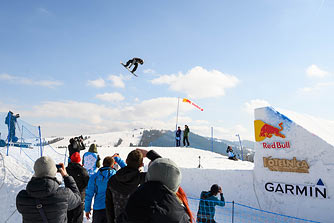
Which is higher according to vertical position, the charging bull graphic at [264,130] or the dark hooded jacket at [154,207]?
the charging bull graphic at [264,130]

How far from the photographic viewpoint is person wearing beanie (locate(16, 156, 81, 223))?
2.50 meters

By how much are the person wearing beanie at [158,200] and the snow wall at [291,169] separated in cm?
685

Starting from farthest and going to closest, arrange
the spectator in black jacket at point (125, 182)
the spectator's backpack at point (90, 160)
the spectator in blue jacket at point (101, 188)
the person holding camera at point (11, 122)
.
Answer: the person holding camera at point (11, 122) < the spectator's backpack at point (90, 160) < the spectator in blue jacket at point (101, 188) < the spectator in black jacket at point (125, 182)

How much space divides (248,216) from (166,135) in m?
26.5

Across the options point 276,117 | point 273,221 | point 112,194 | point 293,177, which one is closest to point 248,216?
point 273,221

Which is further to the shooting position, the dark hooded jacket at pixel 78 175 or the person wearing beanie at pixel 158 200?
the dark hooded jacket at pixel 78 175

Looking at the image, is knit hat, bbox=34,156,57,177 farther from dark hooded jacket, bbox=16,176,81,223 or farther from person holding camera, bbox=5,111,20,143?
person holding camera, bbox=5,111,20,143

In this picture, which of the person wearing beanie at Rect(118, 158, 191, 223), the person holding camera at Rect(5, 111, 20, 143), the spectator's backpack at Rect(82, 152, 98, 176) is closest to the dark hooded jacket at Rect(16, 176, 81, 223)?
the person wearing beanie at Rect(118, 158, 191, 223)

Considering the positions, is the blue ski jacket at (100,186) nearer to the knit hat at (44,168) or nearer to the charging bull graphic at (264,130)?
the knit hat at (44,168)

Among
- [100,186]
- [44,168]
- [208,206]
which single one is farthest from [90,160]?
[44,168]

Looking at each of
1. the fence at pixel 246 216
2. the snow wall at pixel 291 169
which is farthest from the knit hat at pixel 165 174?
the snow wall at pixel 291 169

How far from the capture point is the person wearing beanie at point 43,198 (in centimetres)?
250

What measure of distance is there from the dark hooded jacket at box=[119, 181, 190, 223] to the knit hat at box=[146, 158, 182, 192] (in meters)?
0.04

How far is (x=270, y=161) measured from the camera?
26.3 ft
